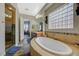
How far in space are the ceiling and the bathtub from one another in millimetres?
389

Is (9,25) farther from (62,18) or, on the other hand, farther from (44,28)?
(62,18)

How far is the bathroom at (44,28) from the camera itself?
138 centimetres

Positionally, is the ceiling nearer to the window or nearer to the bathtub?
the window

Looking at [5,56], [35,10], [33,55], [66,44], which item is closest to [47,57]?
[33,55]

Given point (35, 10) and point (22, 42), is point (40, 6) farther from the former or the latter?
point (22, 42)

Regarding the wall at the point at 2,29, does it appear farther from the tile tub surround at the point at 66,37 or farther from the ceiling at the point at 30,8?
the tile tub surround at the point at 66,37

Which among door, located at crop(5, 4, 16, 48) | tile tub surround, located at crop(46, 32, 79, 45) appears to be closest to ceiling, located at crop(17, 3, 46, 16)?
door, located at crop(5, 4, 16, 48)

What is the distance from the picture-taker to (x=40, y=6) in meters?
1.52

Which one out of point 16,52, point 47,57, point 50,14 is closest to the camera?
point 47,57

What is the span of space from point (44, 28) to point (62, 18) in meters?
0.30

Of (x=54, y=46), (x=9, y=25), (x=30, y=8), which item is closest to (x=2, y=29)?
(x=9, y=25)

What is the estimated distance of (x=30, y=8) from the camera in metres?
1.53

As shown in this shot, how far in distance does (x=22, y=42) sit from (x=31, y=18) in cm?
37

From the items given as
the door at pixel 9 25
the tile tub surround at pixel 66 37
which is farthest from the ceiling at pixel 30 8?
the tile tub surround at pixel 66 37
